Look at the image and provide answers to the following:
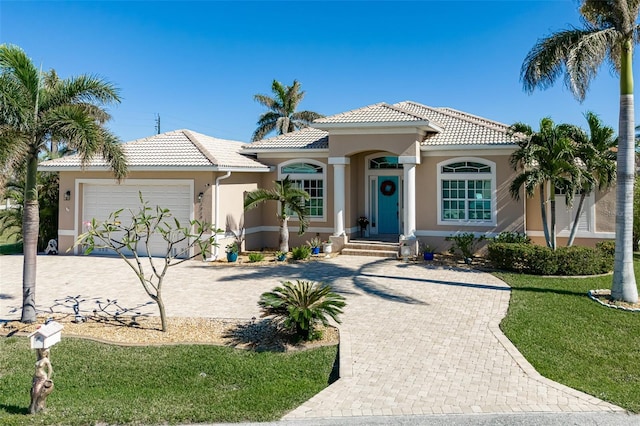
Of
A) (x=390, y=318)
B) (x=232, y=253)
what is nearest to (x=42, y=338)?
(x=390, y=318)

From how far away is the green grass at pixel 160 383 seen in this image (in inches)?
236

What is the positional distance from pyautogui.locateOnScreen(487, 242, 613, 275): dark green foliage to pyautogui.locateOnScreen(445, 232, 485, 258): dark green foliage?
6.54 ft

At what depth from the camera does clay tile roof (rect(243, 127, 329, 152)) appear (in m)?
20.8

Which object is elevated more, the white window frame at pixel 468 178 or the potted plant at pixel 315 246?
the white window frame at pixel 468 178

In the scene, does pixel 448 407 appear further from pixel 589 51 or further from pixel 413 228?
pixel 413 228

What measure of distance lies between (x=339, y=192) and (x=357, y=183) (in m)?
1.97

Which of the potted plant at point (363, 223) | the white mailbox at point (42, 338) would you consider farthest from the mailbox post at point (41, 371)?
the potted plant at point (363, 223)

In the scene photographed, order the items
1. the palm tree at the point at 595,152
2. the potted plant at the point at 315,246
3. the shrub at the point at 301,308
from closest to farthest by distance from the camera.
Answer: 1. the shrub at the point at 301,308
2. the palm tree at the point at 595,152
3. the potted plant at the point at 315,246

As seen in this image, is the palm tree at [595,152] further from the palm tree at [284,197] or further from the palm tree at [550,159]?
the palm tree at [284,197]

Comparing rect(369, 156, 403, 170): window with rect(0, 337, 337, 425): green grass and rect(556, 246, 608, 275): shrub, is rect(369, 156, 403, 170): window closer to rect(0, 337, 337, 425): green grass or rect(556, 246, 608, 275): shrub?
rect(556, 246, 608, 275): shrub

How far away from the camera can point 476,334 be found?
30.1 feet

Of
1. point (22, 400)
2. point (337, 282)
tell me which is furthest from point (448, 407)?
point (337, 282)

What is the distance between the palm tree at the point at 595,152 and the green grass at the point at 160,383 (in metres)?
11.7

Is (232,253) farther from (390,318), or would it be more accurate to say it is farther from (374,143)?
(390,318)
